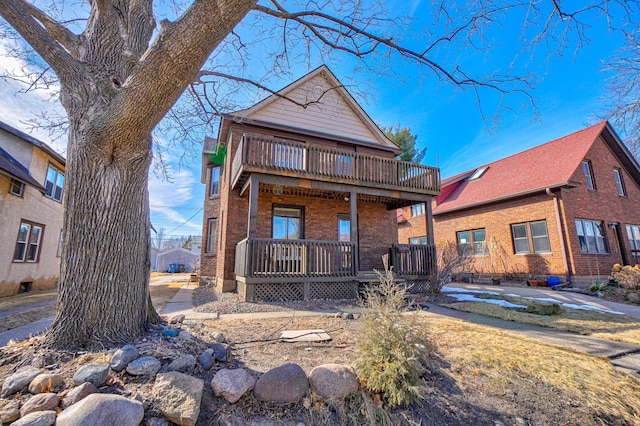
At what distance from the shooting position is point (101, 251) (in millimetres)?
2885

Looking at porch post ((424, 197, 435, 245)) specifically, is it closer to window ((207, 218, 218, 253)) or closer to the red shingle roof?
the red shingle roof

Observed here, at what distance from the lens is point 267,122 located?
34.2 ft

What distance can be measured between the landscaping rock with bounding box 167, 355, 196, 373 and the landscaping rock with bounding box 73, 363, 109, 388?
453 mm

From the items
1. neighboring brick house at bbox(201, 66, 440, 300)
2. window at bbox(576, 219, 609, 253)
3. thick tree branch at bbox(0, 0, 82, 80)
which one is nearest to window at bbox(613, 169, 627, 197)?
window at bbox(576, 219, 609, 253)

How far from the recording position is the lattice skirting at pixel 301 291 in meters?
7.43

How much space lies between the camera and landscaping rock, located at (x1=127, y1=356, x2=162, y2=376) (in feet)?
7.39

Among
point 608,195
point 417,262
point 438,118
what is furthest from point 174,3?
point 608,195

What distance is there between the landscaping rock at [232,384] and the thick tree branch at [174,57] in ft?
8.50

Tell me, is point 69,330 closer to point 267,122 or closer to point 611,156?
point 267,122

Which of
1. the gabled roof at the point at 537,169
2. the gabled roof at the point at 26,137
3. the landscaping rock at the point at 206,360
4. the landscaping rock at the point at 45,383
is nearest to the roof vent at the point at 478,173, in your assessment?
the gabled roof at the point at 537,169

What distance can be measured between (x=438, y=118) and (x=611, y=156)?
9556 mm

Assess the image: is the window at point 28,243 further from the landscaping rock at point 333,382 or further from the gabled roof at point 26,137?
the landscaping rock at point 333,382

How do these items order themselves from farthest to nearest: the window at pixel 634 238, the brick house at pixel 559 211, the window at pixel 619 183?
the window at pixel 619 183
the window at pixel 634 238
the brick house at pixel 559 211

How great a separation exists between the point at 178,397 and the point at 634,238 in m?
20.3
